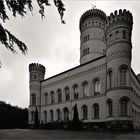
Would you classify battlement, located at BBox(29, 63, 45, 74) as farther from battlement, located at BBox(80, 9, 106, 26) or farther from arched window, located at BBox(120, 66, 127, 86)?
arched window, located at BBox(120, 66, 127, 86)

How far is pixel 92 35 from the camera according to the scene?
43.7m

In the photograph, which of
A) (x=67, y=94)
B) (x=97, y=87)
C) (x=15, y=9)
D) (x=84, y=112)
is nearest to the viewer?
(x=15, y=9)

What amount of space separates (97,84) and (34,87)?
17.3 meters

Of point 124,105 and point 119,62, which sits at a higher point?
point 119,62

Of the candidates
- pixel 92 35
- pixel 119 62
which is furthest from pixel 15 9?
pixel 92 35

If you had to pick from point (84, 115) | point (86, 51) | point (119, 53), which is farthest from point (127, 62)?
point (86, 51)

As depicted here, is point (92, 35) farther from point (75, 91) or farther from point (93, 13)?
point (75, 91)

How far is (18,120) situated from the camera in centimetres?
5369

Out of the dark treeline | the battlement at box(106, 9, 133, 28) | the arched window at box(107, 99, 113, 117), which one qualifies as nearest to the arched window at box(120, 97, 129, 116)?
the arched window at box(107, 99, 113, 117)

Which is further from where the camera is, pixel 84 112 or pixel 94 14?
pixel 94 14

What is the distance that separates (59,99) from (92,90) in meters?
9.35

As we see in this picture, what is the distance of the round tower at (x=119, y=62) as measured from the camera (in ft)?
89.6

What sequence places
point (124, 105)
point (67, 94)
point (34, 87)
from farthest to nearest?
point (34, 87) → point (67, 94) → point (124, 105)

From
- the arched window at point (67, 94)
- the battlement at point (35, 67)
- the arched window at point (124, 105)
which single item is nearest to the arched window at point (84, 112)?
the arched window at point (67, 94)
